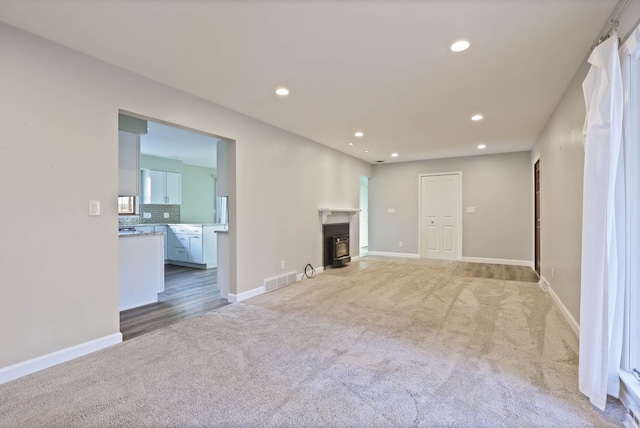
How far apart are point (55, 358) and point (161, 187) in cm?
532

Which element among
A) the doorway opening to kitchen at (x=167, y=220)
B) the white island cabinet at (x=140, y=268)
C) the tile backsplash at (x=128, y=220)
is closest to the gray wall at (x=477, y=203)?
the doorway opening to kitchen at (x=167, y=220)

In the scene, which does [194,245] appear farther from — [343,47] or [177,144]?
[343,47]

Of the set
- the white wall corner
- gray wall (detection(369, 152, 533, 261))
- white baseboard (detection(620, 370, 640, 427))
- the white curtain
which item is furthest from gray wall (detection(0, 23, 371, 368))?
gray wall (detection(369, 152, 533, 261))

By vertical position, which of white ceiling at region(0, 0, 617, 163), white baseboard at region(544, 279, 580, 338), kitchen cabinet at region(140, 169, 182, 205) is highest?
white ceiling at region(0, 0, 617, 163)

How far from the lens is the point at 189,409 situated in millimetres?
1782

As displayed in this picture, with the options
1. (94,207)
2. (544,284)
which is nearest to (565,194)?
(544,284)

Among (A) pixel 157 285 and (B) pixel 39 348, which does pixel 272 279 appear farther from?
(B) pixel 39 348

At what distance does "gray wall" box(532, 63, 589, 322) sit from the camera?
2.76 m

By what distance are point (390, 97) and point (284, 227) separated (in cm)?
252

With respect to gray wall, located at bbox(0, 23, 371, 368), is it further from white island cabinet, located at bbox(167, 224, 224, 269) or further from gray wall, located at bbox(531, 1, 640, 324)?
gray wall, located at bbox(531, 1, 640, 324)

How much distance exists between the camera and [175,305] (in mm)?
3891

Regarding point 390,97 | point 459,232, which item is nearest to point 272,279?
point 390,97

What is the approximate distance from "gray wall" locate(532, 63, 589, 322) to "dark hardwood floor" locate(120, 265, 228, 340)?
3889 mm

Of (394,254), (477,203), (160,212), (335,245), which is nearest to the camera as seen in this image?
(335,245)
